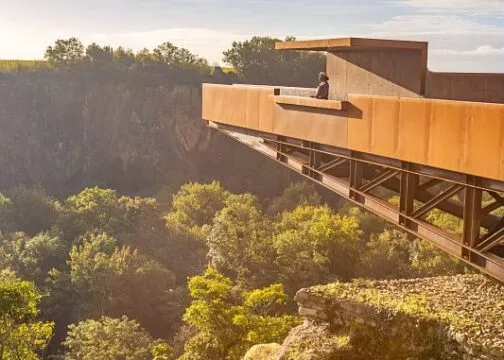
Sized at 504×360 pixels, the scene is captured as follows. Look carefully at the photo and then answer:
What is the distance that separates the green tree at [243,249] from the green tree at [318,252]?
971 mm

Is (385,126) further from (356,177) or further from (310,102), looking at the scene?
(310,102)


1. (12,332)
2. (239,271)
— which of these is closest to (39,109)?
(239,271)

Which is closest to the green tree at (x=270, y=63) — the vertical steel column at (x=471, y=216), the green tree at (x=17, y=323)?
the green tree at (x=17, y=323)

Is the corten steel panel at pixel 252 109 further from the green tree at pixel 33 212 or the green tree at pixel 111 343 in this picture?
the green tree at pixel 33 212

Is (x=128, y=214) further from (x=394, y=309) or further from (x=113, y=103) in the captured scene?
(x=394, y=309)

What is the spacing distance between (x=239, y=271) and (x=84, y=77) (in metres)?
52.8

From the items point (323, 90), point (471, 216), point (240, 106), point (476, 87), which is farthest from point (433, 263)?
point (471, 216)

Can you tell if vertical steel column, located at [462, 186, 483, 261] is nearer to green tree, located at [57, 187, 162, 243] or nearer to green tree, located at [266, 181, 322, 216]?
green tree, located at [57, 187, 162, 243]

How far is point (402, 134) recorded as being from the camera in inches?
411

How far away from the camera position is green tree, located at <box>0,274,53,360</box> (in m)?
24.5

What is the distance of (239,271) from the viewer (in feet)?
125

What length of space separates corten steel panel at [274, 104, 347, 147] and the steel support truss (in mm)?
381

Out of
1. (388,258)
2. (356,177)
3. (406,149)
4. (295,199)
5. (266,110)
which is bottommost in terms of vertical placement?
(388,258)

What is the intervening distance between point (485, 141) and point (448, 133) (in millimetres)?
814
